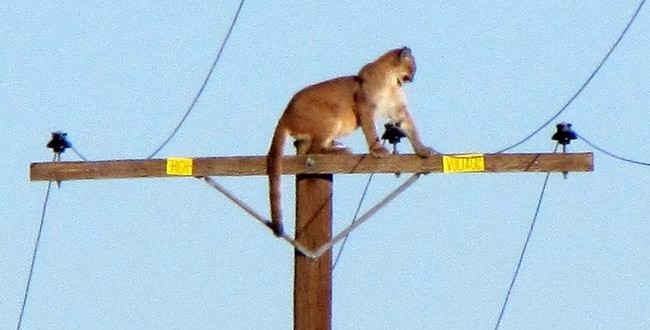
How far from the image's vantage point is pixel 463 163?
531 inches

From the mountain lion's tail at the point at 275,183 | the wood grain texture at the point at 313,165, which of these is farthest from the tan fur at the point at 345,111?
the wood grain texture at the point at 313,165

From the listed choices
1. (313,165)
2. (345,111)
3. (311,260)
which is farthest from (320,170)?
(345,111)

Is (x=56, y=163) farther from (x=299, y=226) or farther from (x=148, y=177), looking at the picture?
(x=299, y=226)

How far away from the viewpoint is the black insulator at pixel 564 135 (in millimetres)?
13484

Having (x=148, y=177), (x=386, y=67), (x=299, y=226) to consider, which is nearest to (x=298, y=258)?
(x=299, y=226)

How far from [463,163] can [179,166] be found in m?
1.72

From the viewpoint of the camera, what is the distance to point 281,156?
13.8 meters

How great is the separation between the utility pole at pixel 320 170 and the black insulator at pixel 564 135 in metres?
0.13

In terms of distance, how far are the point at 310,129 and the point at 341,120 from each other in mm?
330

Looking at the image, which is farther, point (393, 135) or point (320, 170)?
point (393, 135)

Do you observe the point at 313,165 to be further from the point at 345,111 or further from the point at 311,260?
the point at 345,111

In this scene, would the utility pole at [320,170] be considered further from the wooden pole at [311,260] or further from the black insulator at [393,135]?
the black insulator at [393,135]

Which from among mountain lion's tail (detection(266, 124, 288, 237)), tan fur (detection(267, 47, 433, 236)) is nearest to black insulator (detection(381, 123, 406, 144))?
tan fur (detection(267, 47, 433, 236))

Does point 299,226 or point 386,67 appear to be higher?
point 386,67
